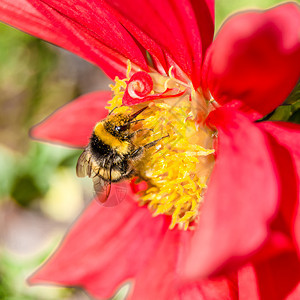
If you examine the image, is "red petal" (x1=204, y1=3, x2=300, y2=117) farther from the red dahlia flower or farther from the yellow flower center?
the yellow flower center

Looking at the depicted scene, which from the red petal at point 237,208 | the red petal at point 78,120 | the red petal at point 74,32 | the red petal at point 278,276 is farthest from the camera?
the red petal at point 78,120

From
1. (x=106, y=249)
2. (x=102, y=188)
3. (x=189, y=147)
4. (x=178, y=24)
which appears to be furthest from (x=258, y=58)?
(x=106, y=249)

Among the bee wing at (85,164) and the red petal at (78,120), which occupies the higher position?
the red petal at (78,120)

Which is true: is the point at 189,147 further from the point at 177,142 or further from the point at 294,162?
the point at 294,162

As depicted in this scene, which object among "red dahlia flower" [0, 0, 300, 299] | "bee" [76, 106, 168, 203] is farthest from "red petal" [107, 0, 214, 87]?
"bee" [76, 106, 168, 203]

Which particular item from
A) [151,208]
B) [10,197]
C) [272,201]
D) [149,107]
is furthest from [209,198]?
[10,197]

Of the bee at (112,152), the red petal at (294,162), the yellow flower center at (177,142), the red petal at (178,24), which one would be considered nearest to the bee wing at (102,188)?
the bee at (112,152)

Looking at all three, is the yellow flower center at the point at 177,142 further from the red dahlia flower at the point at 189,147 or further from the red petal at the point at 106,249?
the red petal at the point at 106,249

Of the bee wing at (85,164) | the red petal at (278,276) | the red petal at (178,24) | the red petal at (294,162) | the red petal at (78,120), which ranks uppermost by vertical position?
the red petal at (178,24)
